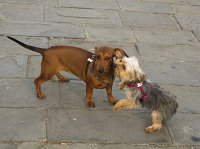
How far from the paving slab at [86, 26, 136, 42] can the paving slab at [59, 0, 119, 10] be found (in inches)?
50.1

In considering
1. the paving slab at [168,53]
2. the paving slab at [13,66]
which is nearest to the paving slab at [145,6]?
the paving slab at [168,53]

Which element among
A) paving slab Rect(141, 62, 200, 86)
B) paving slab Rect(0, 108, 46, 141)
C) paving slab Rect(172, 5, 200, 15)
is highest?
paving slab Rect(172, 5, 200, 15)

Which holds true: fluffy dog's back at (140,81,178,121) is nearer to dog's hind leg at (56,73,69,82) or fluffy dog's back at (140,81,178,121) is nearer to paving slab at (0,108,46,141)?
paving slab at (0,108,46,141)

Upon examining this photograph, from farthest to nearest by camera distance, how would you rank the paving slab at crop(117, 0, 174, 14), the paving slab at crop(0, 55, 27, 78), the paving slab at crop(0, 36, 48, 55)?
the paving slab at crop(117, 0, 174, 14)
the paving slab at crop(0, 36, 48, 55)
the paving slab at crop(0, 55, 27, 78)

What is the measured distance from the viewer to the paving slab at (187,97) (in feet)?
20.6

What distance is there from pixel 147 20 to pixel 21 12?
3.22 m

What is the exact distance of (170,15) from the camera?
9.80 metres

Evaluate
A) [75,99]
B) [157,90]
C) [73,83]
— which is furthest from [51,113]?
[157,90]

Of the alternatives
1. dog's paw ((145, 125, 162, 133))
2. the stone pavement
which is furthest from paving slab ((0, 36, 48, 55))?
dog's paw ((145, 125, 162, 133))

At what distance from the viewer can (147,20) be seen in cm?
937

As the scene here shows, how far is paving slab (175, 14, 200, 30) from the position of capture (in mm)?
9266

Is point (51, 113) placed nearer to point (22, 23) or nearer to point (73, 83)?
point (73, 83)

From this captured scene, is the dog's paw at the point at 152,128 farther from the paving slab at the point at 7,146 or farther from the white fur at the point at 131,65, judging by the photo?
the paving slab at the point at 7,146

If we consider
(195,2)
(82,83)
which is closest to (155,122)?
(82,83)
